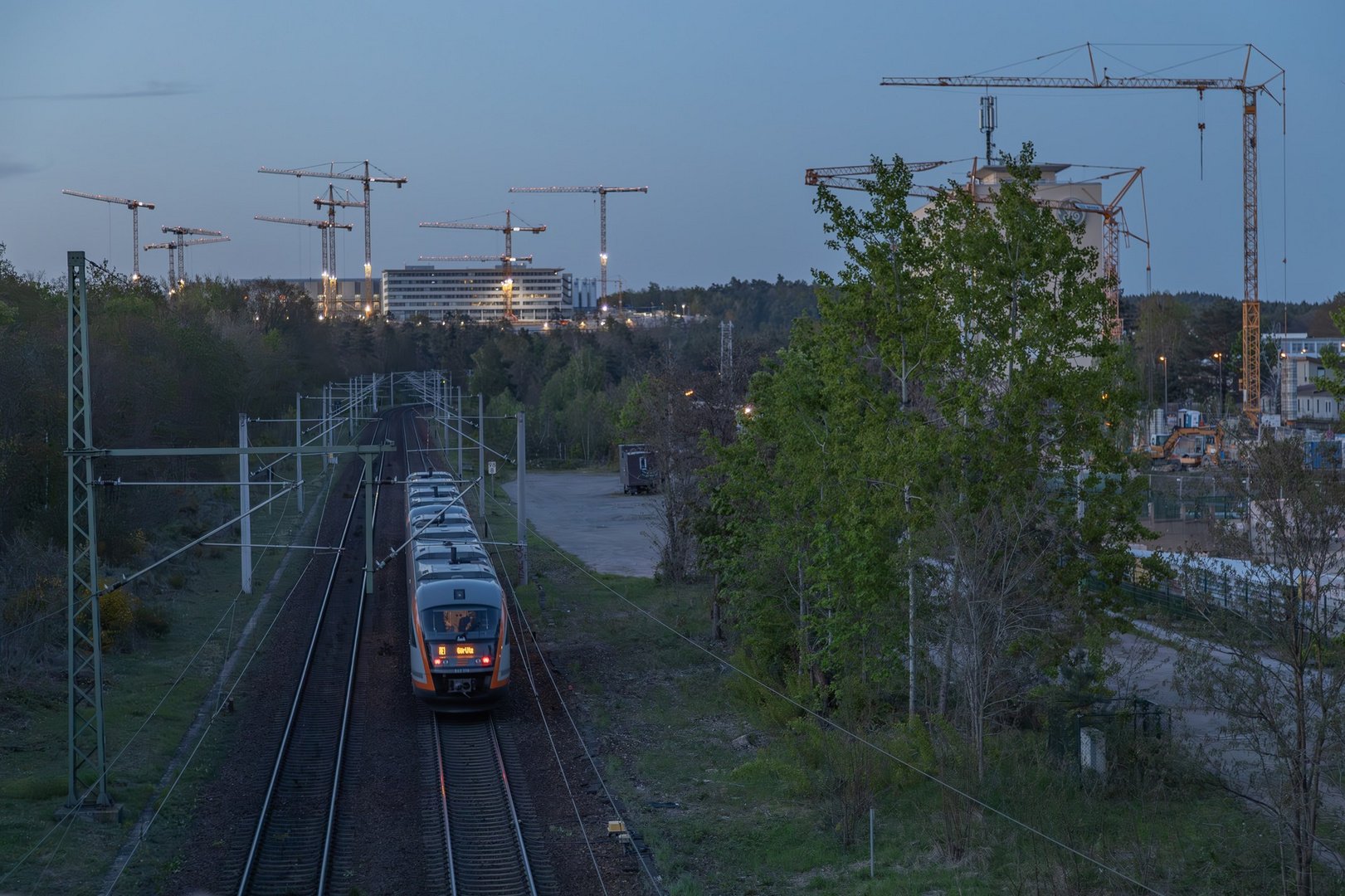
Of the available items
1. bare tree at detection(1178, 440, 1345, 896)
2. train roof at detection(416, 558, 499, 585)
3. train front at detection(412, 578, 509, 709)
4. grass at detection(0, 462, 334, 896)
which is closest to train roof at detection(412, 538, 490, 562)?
train roof at detection(416, 558, 499, 585)

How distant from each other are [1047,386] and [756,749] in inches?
311

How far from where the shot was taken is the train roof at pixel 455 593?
67.4 ft

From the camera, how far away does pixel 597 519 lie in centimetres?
5347

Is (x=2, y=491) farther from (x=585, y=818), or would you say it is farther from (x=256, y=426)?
(x=256, y=426)

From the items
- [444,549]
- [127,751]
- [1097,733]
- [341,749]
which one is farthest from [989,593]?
[127,751]

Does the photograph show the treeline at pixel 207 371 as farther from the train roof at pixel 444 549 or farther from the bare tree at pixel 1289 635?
the bare tree at pixel 1289 635

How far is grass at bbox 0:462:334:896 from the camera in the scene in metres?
13.7

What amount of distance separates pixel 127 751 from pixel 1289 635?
16.9 m

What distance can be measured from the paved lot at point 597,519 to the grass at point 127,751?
13114 mm

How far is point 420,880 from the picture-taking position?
13.6 metres

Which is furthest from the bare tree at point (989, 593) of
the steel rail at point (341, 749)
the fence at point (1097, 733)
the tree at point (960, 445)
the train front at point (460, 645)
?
the train front at point (460, 645)

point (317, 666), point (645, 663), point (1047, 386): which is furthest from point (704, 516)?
point (1047, 386)

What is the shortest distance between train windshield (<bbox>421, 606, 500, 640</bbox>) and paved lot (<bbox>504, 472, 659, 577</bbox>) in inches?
531

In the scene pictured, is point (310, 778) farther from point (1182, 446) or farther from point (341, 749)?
point (1182, 446)
